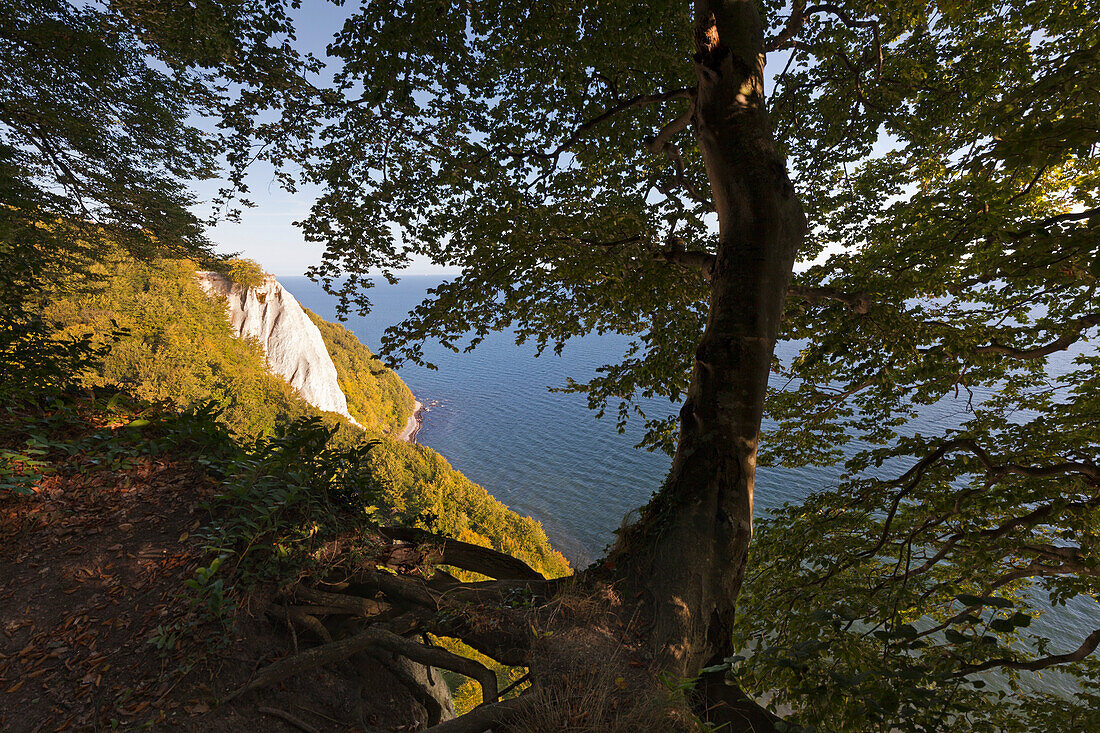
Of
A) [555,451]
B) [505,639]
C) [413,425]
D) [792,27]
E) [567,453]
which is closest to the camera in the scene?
[505,639]

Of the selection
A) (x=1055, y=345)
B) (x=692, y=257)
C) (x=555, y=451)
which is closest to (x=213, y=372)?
(x=555, y=451)

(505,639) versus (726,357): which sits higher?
(726,357)

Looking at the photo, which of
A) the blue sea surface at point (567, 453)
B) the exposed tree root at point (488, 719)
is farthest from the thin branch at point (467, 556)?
the blue sea surface at point (567, 453)

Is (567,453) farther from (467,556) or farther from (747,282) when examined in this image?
(747,282)

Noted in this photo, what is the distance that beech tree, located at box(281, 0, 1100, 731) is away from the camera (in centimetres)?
369

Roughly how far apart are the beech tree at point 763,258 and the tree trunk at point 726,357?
0.07ft

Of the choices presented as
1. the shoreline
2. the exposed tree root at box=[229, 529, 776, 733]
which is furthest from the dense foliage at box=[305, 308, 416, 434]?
the exposed tree root at box=[229, 529, 776, 733]

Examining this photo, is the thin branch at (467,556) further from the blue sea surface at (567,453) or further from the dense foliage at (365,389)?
the dense foliage at (365,389)

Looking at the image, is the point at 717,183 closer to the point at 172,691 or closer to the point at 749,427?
the point at 749,427

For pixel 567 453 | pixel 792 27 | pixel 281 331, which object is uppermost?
pixel 792 27

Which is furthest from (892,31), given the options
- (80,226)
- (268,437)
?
(80,226)

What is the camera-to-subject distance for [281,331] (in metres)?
38.5

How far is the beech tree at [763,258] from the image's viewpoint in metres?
3.69

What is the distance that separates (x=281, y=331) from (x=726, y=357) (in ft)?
142
